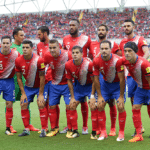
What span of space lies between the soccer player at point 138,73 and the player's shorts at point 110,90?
366 mm

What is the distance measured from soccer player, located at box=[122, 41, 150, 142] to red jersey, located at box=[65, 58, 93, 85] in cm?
74

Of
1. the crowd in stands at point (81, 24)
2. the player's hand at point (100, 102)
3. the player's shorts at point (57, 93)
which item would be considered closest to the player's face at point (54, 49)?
the player's shorts at point (57, 93)

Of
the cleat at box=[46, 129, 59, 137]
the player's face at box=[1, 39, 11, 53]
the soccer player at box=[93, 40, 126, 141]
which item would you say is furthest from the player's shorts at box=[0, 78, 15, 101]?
the soccer player at box=[93, 40, 126, 141]

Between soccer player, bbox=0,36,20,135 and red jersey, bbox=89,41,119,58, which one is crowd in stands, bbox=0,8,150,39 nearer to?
red jersey, bbox=89,41,119,58

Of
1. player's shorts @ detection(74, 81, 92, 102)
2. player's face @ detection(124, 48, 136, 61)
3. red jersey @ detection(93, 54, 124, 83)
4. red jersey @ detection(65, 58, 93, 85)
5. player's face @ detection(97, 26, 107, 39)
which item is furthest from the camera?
player's face @ detection(97, 26, 107, 39)

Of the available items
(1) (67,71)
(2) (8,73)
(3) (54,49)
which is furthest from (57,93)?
(2) (8,73)

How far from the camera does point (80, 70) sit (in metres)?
5.18

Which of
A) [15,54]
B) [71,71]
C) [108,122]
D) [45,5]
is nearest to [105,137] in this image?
[71,71]

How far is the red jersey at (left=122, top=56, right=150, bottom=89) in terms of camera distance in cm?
456

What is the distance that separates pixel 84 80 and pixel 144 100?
119 cm

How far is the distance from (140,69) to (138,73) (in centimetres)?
9

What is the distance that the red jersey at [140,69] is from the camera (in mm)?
4562

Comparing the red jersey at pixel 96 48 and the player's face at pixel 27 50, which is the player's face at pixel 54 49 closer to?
the player's face at pixel 27 50

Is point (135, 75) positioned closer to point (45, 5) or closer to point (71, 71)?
point (71, 71)
